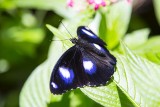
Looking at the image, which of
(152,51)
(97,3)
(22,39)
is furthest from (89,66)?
(22,39)

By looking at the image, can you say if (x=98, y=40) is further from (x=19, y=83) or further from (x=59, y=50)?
(x=19, y=83)

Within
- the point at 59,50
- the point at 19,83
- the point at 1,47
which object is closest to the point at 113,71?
the point at 59,50

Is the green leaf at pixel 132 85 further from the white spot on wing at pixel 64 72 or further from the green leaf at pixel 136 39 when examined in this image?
the green leaf at pixel 136 39

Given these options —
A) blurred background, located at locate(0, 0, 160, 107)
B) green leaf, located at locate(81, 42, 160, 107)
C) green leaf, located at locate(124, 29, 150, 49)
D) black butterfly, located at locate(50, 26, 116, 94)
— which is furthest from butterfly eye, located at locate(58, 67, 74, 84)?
blurred background, located at locate(0, 0, 160, 107)

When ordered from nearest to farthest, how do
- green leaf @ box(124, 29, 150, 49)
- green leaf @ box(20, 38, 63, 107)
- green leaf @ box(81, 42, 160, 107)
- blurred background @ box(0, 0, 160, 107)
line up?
1. green leaf @ box(81, 42, 160, 107)
2. green leaf @ box(20, 38, 63, 107)
3. green leaf @ box(124, 29, 150, 49)
4. blurred background @ box(0, 0, 160, 107)

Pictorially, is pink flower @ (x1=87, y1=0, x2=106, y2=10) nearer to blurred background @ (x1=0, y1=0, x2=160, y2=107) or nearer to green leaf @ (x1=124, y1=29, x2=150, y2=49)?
green leaf @ (x1=124, y1=29, x2=150, y2=49)

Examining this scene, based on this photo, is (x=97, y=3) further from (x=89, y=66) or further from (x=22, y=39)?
(x=22, y=39)
